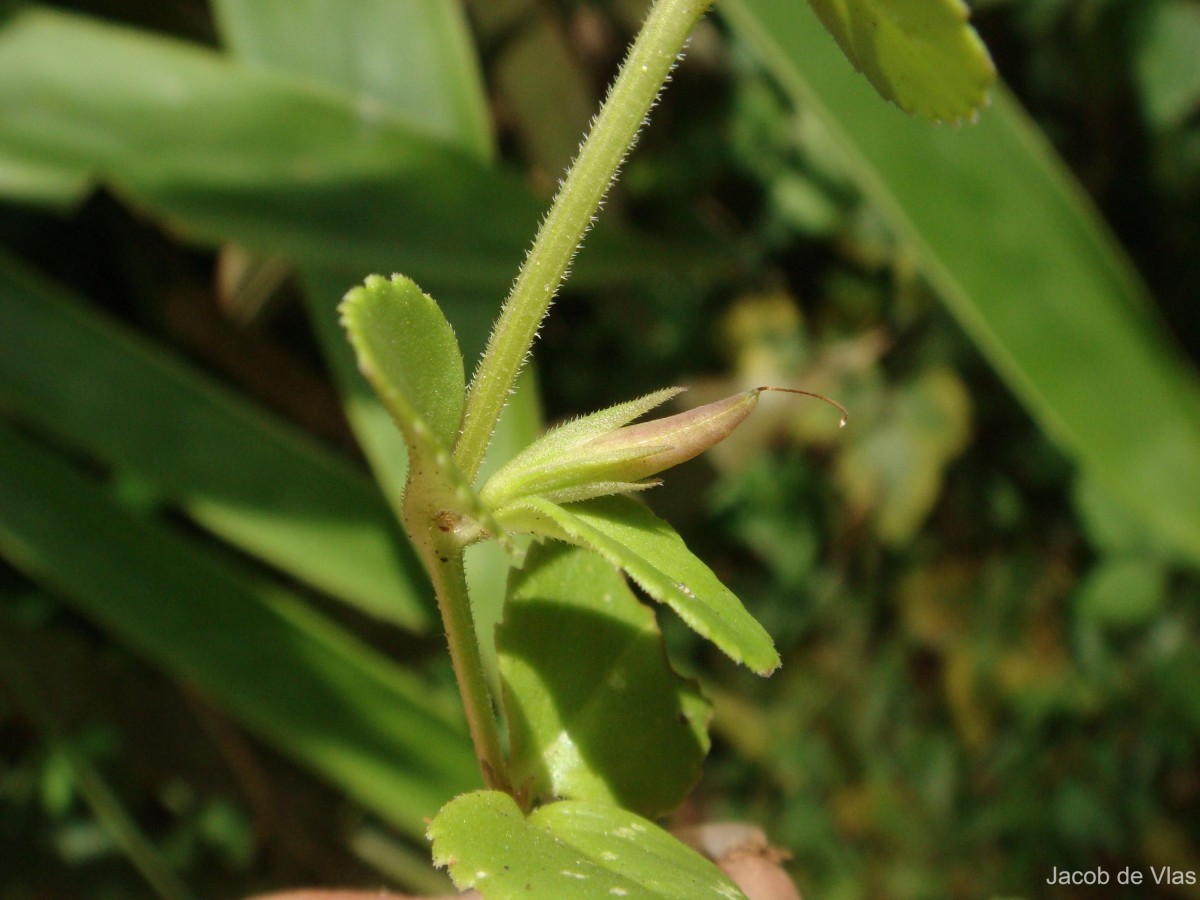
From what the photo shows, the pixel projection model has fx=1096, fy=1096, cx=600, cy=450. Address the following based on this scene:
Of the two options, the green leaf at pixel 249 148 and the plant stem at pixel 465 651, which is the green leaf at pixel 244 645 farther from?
the plant stem at pixel 465 651

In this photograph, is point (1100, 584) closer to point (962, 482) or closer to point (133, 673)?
point (962, 482)

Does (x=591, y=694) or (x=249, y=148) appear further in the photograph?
(x=249, y=148)

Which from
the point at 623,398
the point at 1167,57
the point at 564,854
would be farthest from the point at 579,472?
the point at 623,398

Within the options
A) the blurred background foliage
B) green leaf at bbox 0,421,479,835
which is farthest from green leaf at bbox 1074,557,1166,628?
green leaf at bbox 0,421,479,835

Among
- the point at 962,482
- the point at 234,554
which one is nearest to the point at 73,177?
the point at 234,554

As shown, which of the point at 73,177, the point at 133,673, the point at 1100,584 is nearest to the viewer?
the point at 73,177

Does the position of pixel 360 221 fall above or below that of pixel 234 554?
above

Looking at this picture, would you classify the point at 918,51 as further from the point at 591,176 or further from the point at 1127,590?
the point at 1127,590
